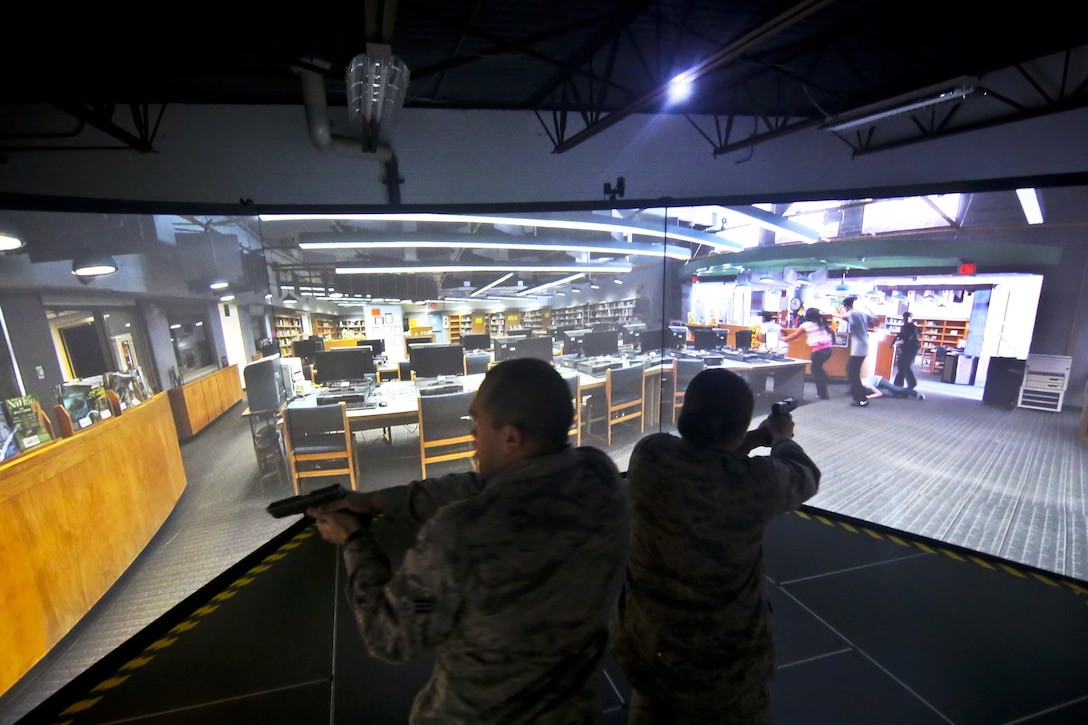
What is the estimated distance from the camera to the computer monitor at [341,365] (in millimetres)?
4156

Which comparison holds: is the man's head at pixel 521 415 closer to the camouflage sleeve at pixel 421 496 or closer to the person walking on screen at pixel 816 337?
the camouflage sleeve at pixel 421 496

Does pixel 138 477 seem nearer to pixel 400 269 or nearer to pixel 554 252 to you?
pixel 400 269

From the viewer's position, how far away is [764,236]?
18.3 feet

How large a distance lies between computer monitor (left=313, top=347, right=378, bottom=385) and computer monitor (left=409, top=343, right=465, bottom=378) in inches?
19.3

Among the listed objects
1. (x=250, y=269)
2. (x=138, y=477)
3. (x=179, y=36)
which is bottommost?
(x=138, y=477)

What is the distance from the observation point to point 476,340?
502 centimetres

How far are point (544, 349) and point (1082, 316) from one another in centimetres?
591

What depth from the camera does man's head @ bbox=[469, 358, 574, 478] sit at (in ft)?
2.35

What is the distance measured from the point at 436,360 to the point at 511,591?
3890mm

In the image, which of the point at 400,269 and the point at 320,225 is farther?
the point at 400,269

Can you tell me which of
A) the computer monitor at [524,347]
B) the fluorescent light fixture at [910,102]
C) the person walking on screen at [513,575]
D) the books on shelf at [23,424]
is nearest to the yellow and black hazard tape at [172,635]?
the books on shelf at [23,424]

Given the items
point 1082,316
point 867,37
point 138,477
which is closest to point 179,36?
point 138,477

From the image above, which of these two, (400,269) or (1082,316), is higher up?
(400,269)

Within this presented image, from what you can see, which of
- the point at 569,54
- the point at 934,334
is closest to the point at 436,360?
the point at 569,54
